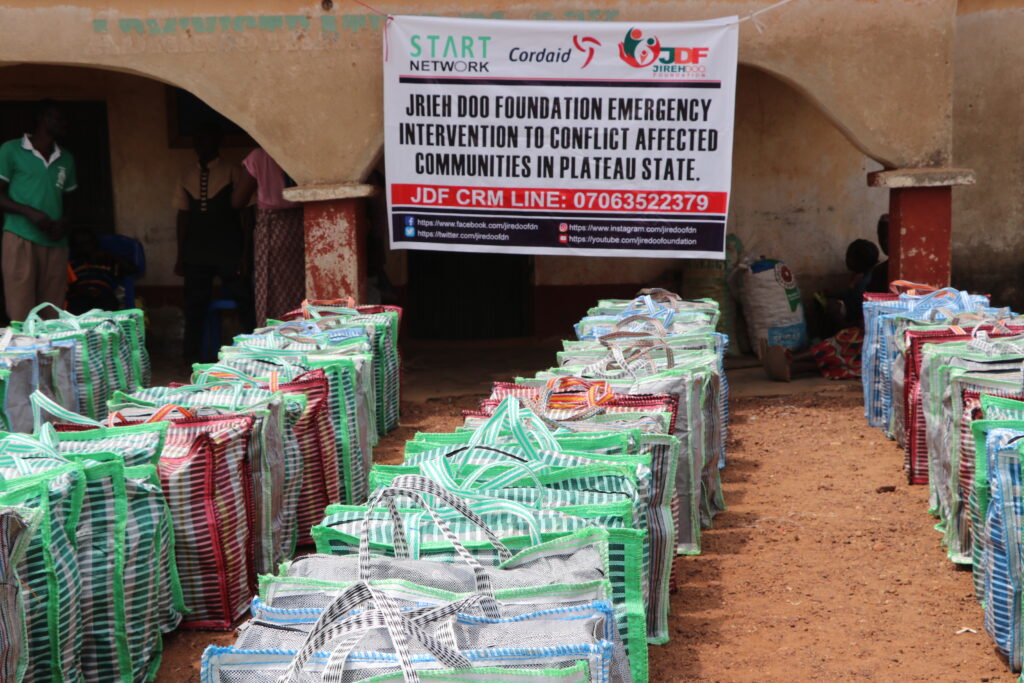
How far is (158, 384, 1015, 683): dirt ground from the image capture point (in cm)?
420

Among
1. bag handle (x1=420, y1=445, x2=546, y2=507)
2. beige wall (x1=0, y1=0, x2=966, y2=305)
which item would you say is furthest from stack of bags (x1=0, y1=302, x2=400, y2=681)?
beige wall (x1=0, y1=0, x2=966, y2=305)

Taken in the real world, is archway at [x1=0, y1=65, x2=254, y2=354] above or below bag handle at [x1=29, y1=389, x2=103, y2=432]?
above

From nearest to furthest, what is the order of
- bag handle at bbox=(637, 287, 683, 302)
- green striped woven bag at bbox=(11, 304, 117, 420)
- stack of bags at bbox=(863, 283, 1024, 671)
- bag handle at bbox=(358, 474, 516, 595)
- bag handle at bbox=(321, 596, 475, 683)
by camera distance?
bag handle at bbox=(321, 596, 475, 683), bag handle at bbox=(358, 474, 516, 595), stack of bags at bbox=(863, 283, 1024, 671), green striped woven bag at bbox=(11, 304, 117, 420), bag handle at bbox=(637, 287, 683, 302)

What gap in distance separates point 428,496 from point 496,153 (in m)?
6.03

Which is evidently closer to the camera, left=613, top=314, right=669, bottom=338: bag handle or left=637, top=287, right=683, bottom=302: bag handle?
left=613, top=314, right=669, bottom=338: bag handle

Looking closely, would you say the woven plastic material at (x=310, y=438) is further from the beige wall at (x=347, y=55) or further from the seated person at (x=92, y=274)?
the seated person at (x=92, y=274)

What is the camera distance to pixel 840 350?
9766 millimetres

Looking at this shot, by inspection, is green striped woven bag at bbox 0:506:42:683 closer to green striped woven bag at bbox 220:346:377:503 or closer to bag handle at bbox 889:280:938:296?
green striped woven bag at bbox 220:346:377:503

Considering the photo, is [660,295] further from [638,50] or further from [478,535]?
[478,535]

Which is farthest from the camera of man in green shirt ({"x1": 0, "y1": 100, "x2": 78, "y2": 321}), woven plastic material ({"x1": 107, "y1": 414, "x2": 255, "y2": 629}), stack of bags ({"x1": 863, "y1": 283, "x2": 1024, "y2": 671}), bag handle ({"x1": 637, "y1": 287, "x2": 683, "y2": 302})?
man in green shirt ({"x1": 0, "y1": 100, "x2": 78, "y2": 321})

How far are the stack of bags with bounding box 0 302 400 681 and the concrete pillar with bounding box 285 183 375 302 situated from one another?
2487 mm

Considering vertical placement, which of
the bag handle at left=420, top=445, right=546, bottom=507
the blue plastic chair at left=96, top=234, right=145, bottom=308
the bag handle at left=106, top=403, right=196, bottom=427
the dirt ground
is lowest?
the dirt ground

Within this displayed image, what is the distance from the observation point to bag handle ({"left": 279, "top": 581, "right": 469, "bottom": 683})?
1.92m

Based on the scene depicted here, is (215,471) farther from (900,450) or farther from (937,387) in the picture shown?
(900,450)
